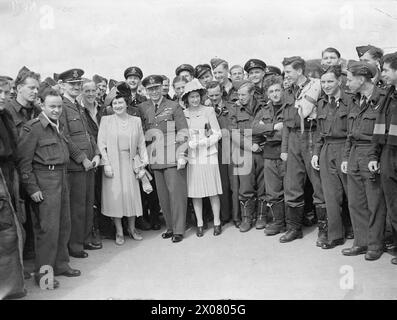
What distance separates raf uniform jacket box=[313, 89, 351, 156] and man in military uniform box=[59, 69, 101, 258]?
8.61 feet

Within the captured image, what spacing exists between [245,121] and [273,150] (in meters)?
0.57

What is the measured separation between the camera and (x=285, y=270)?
4.82m

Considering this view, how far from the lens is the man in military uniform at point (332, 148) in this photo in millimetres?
5379

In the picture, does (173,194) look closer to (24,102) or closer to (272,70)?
(24,102)

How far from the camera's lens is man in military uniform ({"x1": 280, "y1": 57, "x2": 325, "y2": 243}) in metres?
5.73

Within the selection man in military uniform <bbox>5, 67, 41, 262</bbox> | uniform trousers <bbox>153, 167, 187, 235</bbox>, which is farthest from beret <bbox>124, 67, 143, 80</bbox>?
man in military uniform <bbox>5, 67, 41, 262</bbox>

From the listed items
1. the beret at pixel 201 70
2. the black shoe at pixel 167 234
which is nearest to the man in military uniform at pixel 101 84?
the beret at pixel 201 70

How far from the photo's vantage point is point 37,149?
467 cm

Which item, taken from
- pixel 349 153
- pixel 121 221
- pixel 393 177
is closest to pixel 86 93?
pixel 121 221

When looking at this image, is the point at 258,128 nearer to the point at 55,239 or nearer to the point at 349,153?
the point at 349,153

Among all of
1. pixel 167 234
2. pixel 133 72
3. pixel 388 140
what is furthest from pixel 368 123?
pixel 133 72

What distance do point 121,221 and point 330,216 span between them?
2700 millimetres

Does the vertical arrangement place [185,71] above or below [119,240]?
above

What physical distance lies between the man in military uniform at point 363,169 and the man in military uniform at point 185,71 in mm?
2667
